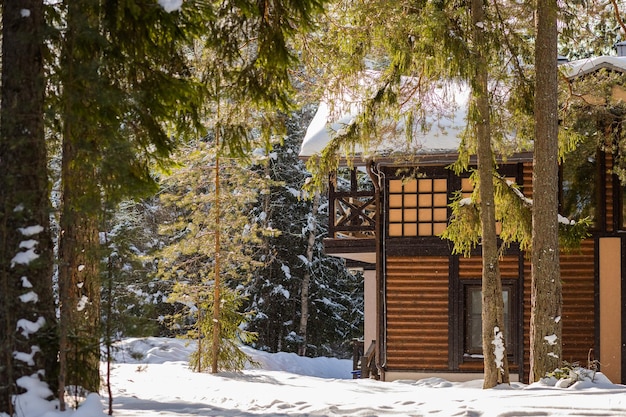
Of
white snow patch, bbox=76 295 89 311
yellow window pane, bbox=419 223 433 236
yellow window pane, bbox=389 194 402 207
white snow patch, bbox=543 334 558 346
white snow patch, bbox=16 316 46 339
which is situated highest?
yellow window pane, bbox=389 194 402 207

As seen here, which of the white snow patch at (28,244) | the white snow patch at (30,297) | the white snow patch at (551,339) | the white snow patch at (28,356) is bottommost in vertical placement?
the white snow patch at (551,339)

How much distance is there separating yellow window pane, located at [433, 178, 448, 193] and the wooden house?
22 mm

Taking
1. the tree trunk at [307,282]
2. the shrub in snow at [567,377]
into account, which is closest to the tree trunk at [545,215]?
the shrub in snow at [567,377]

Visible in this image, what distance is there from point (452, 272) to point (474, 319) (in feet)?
3.72

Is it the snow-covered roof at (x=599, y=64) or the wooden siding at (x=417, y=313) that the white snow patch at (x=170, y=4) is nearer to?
the snow-covered roof at (x=599, y=64)

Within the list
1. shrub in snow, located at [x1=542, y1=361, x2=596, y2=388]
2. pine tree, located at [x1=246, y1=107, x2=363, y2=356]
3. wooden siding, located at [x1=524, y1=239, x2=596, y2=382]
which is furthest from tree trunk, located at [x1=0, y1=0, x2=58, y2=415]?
pine tree, located at [x1=246, y1=107, x2=363, y2=356]

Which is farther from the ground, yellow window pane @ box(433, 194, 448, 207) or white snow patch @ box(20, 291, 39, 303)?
yellow window pane @ box(433, 194, 448, 207)

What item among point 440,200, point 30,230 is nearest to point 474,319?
point 440,200

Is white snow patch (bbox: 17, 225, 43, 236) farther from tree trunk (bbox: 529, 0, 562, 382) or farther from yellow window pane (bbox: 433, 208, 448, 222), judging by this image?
yellow window pane (bbox: 433, 208, 448, 222)

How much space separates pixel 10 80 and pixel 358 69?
6546 millimetres

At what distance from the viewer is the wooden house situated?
19.4m

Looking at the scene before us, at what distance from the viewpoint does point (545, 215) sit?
1321cm

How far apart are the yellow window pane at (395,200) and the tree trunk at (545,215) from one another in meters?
6.99

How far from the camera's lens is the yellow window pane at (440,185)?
20.2m
